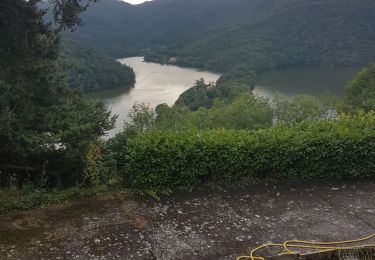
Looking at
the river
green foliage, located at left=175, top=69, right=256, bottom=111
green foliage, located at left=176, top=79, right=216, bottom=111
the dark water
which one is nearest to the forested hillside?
the river

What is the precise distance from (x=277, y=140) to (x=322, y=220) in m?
1.56

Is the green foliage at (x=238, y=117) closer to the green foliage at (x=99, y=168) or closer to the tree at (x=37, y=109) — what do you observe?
the tree at (x=37, y=109)

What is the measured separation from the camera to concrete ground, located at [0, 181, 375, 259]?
477cm

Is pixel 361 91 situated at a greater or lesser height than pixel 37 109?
lesser

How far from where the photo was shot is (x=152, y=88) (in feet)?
224

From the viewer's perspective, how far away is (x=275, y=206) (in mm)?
6062

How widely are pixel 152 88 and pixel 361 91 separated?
41.4 m

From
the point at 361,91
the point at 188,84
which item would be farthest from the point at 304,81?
the point at 361,91

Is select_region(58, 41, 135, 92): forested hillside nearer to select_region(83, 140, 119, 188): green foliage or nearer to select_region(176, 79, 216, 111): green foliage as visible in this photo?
select_region(176, 79, 216, 111): green foliage

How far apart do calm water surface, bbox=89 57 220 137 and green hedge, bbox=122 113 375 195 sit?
3233 cm

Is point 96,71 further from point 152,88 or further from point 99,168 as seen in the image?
point 99,168

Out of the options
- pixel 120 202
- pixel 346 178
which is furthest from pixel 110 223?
pixel 346 178

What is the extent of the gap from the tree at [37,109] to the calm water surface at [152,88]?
93.3ft

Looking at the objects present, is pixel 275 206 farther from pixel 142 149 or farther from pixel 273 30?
pixel 273 30
